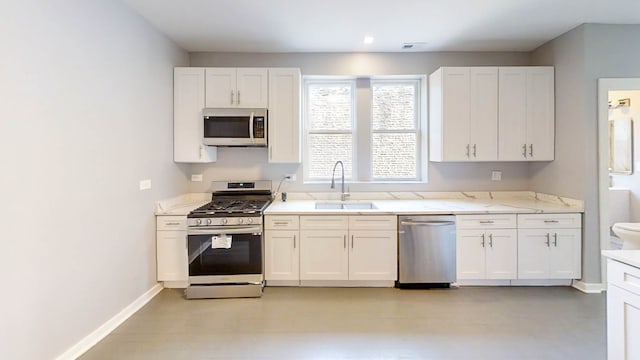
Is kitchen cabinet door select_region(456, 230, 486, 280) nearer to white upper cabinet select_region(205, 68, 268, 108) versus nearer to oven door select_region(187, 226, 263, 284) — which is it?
oven door select_region(187, 226, 263, 284)

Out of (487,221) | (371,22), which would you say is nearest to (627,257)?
(487,221)

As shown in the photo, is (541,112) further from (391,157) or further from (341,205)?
(341,205)

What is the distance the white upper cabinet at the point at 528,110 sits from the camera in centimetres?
408

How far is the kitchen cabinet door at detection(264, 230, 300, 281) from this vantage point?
12.4 ft

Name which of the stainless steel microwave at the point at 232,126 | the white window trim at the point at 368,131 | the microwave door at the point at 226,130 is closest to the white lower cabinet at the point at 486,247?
the white window trim at the point at 368,131

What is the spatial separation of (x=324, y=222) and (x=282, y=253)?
1.78 ft

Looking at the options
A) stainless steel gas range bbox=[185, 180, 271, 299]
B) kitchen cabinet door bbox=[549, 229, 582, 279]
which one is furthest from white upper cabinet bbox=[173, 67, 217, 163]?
kitchen cabinet door bbox=[549, 229, 582, 279]

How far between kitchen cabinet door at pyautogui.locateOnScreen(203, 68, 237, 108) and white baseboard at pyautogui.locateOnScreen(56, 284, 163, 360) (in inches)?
82.7

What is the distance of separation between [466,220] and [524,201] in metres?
A: 1.11

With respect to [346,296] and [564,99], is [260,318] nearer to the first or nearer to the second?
[346,296]

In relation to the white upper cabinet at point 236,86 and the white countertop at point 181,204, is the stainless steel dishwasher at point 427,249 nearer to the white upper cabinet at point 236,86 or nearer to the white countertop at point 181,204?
the white upper cabinet at point 236,86

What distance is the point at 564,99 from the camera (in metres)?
3.93

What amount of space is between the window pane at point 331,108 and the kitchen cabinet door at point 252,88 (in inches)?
30.6

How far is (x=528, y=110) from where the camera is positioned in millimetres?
4098
